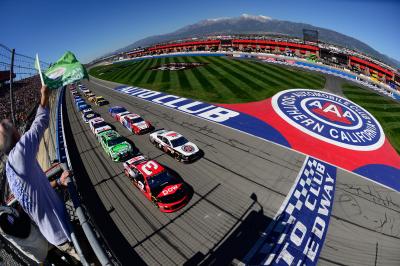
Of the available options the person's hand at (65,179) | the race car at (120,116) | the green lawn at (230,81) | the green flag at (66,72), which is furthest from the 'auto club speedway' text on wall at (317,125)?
the person's hand at (65,179)

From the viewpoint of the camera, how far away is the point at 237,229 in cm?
1262

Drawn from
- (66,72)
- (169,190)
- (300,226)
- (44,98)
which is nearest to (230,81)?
(169,190)

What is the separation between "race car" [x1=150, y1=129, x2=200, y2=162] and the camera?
18.8 meters

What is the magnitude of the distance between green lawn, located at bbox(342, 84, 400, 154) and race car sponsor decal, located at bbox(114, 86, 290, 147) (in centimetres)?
1282

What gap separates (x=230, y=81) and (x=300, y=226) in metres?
32.1

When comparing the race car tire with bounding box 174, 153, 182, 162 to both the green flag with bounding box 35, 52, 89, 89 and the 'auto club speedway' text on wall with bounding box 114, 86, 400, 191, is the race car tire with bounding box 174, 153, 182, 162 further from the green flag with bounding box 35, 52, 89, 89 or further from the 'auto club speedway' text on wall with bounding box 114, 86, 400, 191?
the green flag with bounding box 35, 52, 89, 89

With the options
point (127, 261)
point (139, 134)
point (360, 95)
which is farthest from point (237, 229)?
point (360, 95)

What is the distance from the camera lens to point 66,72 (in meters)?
8.71

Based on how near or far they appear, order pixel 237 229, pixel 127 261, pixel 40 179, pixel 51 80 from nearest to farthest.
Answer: pixel 40 179
pixel 51 80
pixel 127 261
pixel 237 229

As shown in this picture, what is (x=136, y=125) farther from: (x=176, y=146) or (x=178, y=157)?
(x=178, y=157)

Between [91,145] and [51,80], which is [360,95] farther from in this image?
[51,80]

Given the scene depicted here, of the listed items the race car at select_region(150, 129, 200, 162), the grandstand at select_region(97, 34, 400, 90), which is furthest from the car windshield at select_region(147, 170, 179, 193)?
the grandstand at select_region(97, 34, 400, 90)

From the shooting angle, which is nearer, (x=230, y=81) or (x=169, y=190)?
(x=169, y=190)

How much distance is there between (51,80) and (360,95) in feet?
143
